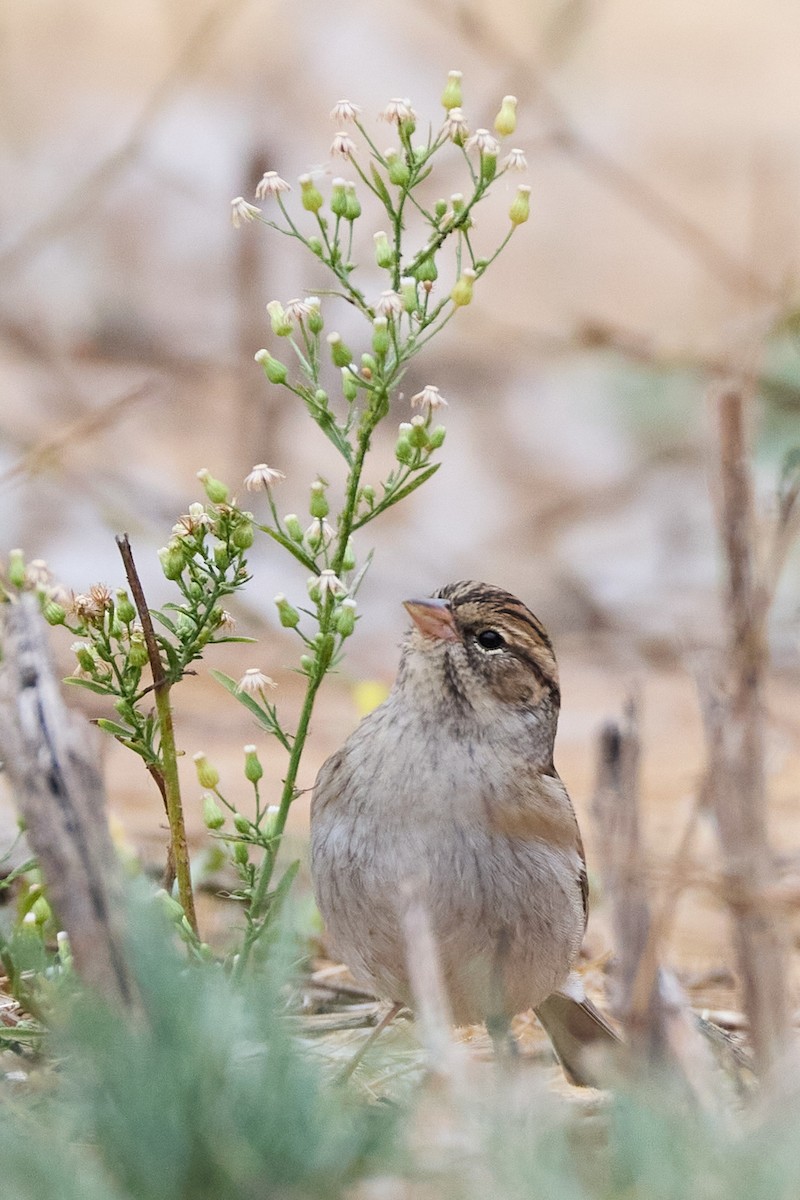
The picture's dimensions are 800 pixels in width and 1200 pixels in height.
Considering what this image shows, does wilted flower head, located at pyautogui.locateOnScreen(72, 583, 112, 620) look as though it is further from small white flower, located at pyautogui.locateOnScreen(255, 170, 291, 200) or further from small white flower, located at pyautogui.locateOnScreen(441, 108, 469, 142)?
small white flower, located at pyautogui.locateOnScreen(441, 108, 469, 142)

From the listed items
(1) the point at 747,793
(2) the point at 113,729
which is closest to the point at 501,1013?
(2) the point at 113,729

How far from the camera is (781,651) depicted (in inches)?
325

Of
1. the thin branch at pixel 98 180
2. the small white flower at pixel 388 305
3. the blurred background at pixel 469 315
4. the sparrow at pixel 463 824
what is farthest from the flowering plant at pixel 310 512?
the thin branch at pixel 98 180

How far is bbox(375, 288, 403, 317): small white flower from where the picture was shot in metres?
2.84

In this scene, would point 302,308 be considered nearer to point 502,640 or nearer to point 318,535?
point 318,535

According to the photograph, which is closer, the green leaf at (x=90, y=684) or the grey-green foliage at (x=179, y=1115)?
the grey-green foliage at (x=179, y=1115)

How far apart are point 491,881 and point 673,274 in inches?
378

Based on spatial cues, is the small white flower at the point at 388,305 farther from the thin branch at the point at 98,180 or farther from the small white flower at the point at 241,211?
the thin branch at the point at 98,180

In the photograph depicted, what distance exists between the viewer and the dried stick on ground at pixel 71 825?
6.47ft

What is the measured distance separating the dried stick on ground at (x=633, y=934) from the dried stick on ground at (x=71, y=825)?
58 cm

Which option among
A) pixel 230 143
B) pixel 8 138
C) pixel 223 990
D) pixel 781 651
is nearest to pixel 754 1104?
pixel 223 990

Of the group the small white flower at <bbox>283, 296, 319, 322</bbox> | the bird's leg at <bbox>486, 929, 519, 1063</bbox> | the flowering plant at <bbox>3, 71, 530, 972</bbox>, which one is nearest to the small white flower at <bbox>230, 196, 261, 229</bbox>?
the flowering plant at <bbox>3, 71, 530, 972</bbox>

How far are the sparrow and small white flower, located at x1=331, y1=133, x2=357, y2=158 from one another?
99cm

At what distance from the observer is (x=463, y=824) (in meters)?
3.27
